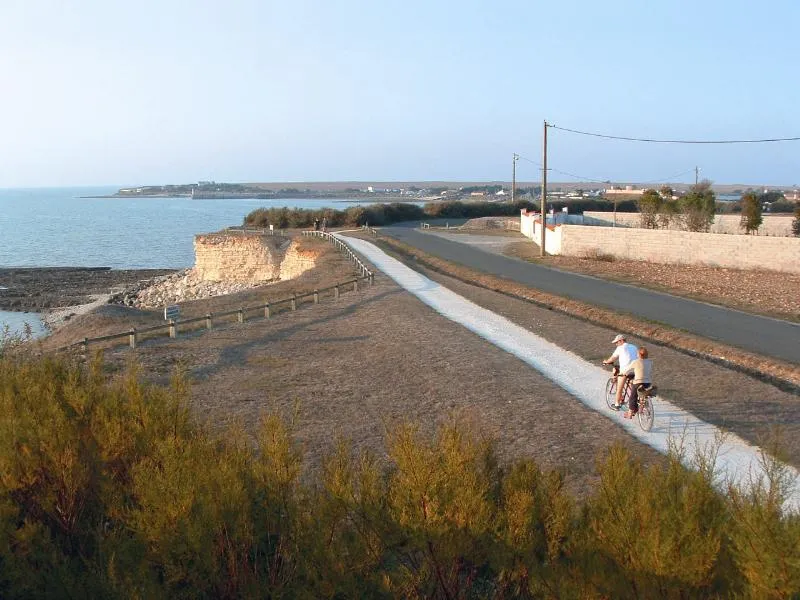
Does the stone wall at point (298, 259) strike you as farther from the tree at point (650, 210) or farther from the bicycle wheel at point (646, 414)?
the bicycle wheel at point (646, 414)

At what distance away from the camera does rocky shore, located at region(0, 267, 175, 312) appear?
153 feet

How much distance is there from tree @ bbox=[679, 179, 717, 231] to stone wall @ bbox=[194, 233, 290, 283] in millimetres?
24539

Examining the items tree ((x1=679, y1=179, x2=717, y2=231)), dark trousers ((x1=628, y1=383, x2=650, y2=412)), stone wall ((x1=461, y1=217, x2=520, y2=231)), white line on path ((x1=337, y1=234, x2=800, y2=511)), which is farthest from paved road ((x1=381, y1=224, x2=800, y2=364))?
stone wall ((x1=461, y1=217, x2=520, y2=231))

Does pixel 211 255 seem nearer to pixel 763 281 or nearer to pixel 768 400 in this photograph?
pixel 763 281

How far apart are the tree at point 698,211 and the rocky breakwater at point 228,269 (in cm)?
2138

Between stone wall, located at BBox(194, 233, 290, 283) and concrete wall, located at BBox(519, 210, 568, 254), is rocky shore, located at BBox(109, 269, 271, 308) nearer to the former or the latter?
stone wall, located at BBox(194, 233, 290, 283)

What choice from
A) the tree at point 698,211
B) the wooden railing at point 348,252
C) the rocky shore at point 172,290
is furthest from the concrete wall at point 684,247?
the rocky shore at point 172,290

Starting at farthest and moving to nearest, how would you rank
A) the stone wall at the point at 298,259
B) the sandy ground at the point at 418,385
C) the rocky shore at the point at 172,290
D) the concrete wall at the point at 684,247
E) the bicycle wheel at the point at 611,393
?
the rocky shore at the point at 172,290 < the stone wall at the point at 298,259 < the concrete wall at the point at 684,247 < the bicycle wheel at the point at 611,393 < the sandy ground at the point at 418,385

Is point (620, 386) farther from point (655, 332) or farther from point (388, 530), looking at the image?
point (655, 332)

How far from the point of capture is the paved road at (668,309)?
706 inches

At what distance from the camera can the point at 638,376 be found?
1120cm

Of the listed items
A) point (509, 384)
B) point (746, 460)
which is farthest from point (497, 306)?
point (746, 460)

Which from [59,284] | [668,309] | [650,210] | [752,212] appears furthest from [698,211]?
[59,284]

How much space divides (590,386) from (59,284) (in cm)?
4876
